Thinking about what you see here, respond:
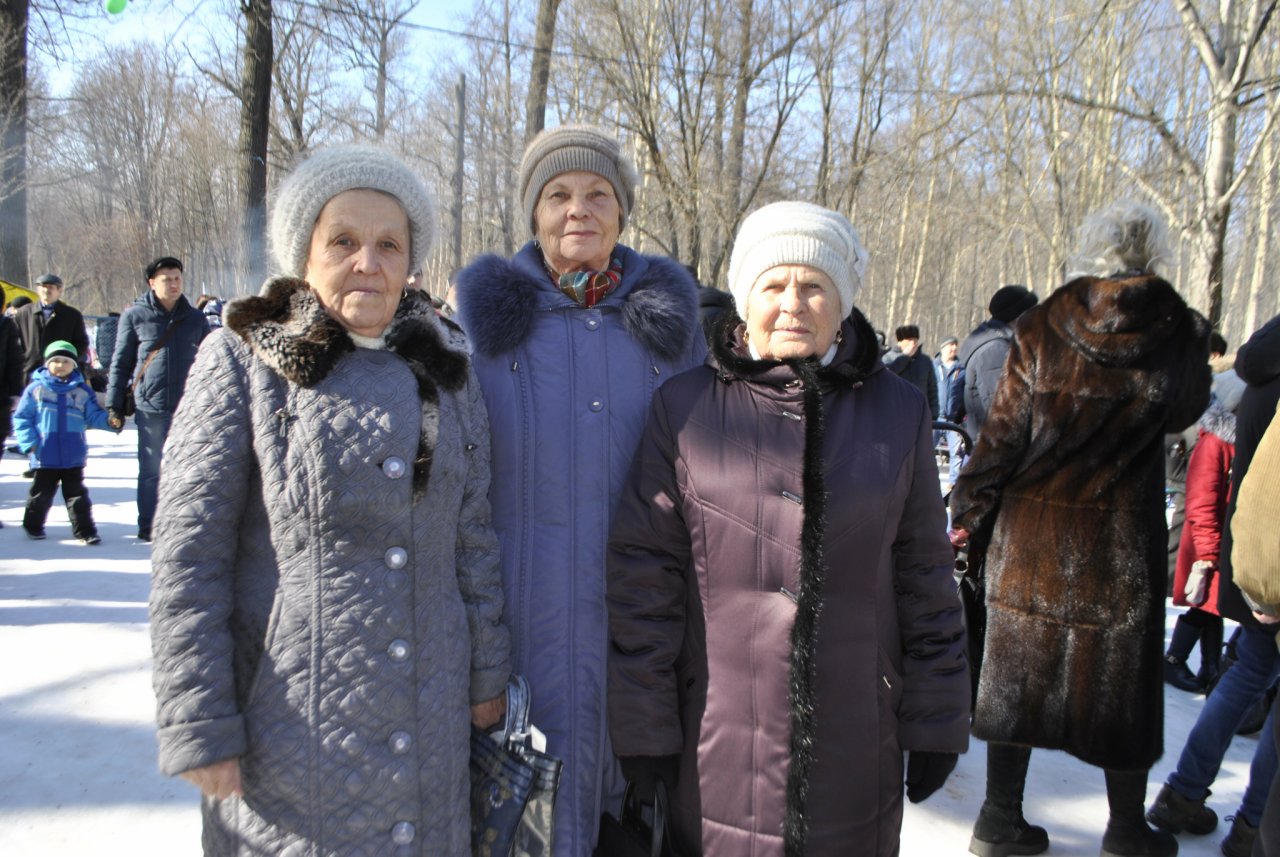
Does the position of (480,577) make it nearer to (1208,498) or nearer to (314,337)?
(314,337)

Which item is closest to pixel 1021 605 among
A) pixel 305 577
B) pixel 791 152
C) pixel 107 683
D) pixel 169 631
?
pixel 305 577

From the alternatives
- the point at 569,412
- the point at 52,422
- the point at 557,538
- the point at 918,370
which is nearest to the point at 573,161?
the point at 569,412

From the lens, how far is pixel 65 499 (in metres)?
6.04

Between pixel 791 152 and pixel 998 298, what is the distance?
35.3 ft

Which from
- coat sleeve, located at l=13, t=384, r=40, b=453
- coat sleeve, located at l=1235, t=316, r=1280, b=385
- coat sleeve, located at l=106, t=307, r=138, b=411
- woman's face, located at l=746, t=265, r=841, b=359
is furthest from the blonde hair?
coat sleeve, located at l=13, t=384, r=40, b=453

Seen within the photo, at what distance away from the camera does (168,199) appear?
117 ft

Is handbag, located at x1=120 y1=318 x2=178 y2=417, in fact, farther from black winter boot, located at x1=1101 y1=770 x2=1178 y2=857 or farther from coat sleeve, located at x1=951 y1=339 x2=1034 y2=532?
black winter boot, located at x1=1101 y1=770 x2=1178 y2=857

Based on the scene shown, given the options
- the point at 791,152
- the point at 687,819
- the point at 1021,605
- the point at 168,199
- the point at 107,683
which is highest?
the point at 168,199

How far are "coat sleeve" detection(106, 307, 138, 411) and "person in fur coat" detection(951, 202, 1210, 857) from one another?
5.98 m

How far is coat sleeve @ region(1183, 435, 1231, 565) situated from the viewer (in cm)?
341

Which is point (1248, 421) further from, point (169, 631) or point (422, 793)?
point (169, 631)

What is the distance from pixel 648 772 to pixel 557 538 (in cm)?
53

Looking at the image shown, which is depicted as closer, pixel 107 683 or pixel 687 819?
pixel 687 819

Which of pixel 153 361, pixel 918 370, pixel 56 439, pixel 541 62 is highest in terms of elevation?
pixel 541 62
